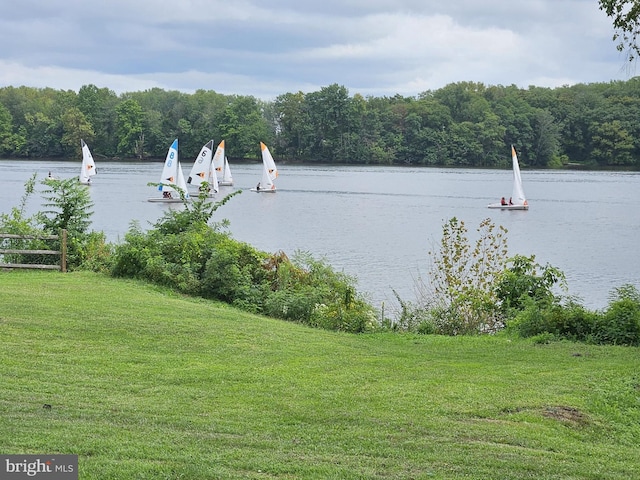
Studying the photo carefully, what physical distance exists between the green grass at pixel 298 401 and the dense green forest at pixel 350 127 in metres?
116

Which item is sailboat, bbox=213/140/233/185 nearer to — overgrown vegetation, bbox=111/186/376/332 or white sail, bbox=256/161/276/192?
white sail, bbox=256/161/276/192

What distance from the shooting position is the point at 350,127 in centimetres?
13350

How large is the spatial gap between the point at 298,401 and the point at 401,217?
4471 centimetres

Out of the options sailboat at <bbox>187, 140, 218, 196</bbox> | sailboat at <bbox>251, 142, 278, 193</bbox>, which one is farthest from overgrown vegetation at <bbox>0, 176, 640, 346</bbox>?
sailboat at <bbox>251, 142, 278, 193</bbox>

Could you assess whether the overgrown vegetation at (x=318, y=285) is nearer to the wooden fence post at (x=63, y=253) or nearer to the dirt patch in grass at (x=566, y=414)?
the wooden fence post at (x=63, y=253)

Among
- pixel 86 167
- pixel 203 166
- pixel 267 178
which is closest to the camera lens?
pixel 203 166

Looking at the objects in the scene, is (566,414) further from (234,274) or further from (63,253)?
(63,253)

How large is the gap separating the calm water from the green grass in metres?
10.5

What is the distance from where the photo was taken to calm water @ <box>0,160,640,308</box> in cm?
3148

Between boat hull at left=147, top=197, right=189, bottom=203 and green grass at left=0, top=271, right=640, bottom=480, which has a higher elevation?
green grass at left=0, top=271, right=640, bottom=480

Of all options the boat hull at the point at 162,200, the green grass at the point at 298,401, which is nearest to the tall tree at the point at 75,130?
the boat hull at the point at 162,200

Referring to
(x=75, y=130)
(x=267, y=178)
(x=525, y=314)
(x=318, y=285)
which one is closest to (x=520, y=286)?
(x=525, y=314)

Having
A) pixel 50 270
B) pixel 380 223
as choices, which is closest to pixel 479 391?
pixel 50 270

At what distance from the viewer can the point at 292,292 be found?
1803cm
